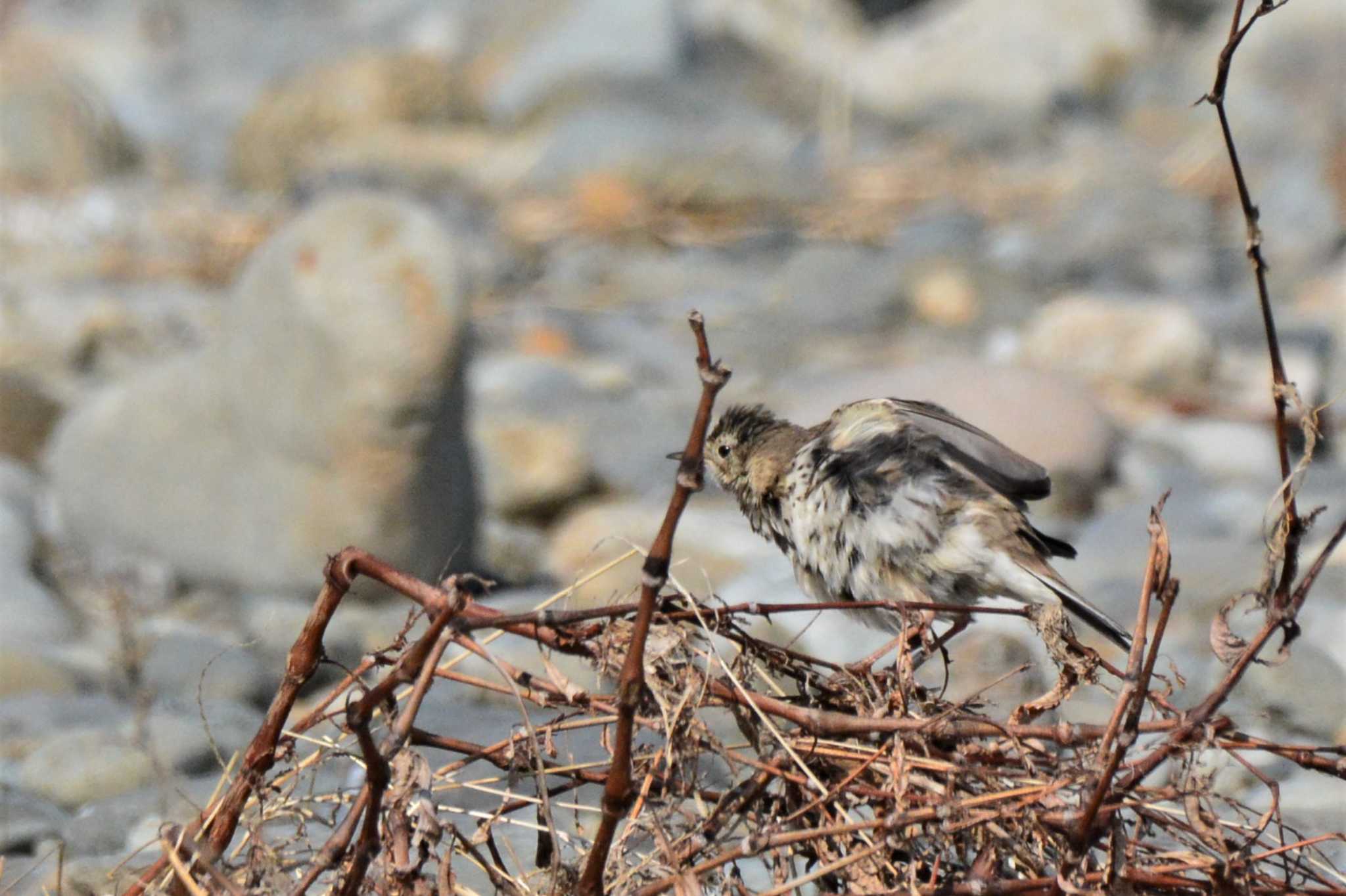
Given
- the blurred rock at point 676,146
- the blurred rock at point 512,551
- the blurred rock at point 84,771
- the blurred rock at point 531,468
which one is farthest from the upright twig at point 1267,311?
the blurred rock at point 676,146

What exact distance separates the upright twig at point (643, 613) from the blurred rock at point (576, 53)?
13545mm

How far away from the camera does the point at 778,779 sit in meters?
2.45

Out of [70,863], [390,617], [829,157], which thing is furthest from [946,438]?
[829,157]

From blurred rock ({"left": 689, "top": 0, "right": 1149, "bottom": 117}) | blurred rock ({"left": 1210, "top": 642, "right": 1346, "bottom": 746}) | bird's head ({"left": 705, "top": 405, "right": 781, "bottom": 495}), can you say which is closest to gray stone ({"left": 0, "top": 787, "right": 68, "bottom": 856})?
bird's head ({"left": 705, "top": 405, "right": 781, "bottom": 495})

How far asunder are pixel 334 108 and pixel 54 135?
2408 millimetres

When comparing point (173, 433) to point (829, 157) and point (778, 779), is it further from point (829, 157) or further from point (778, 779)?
point (829, 157)

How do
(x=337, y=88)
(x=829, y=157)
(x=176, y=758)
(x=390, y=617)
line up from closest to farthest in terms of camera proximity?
(x=176, y=758) → (x=390, y=617) → (x=829, y=157) → (x=337, y=88)

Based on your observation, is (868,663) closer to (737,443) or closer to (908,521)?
(908,521)

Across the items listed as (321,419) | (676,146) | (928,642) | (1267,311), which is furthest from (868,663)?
(676,146)

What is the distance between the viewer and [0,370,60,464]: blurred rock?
7.42 metres

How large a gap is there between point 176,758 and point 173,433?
244cm

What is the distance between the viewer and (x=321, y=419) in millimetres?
5758

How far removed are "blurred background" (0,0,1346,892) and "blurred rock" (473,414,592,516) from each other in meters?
0.02

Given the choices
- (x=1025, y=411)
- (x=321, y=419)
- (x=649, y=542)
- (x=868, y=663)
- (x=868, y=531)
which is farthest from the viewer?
(x=1025, y=411)
